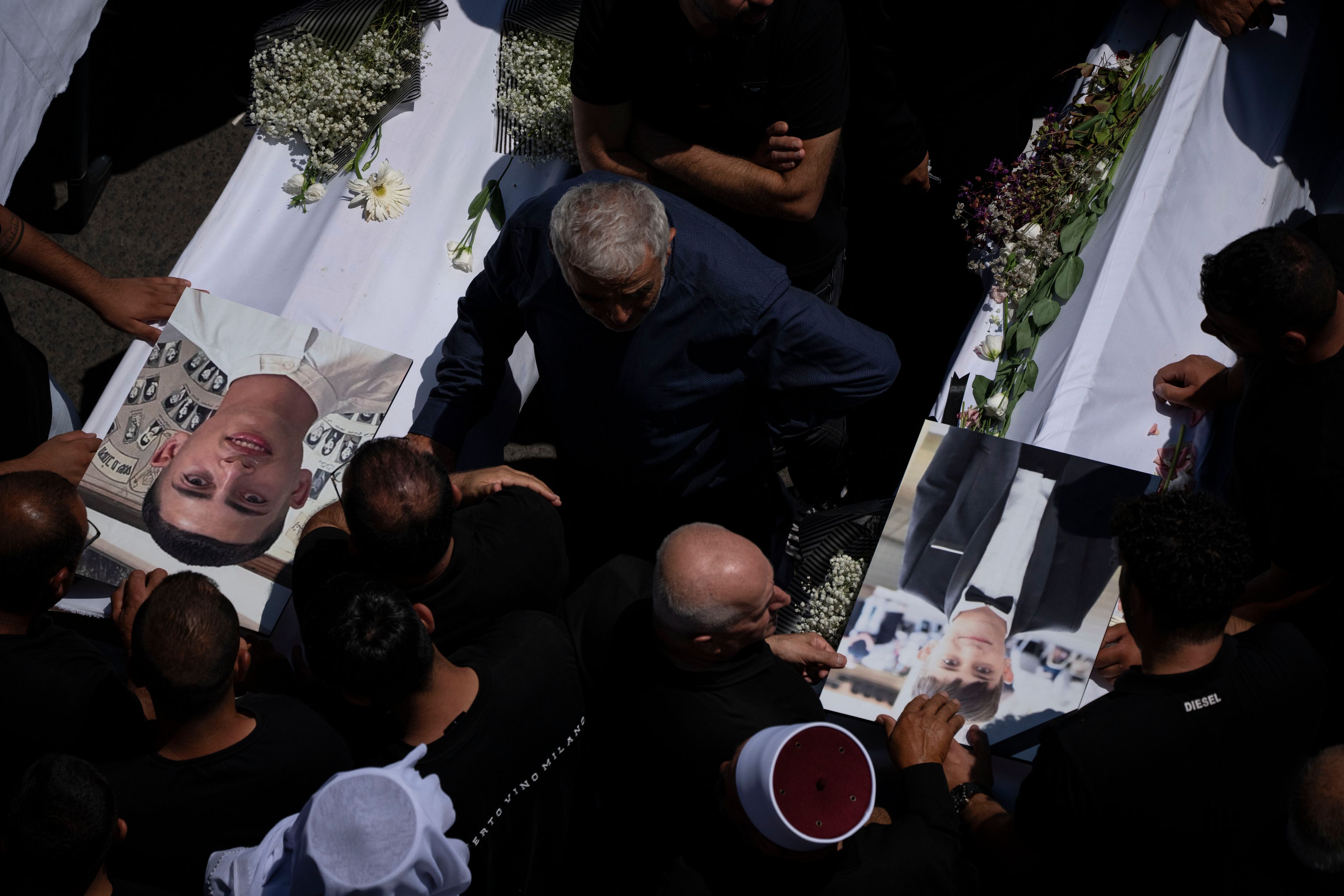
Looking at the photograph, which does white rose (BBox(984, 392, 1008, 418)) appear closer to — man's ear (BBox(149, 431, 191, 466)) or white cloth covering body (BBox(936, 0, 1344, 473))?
white cloth covering body (BBox(936, 0, 1344, 473))

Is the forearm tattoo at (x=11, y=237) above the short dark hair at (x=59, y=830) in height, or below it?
above

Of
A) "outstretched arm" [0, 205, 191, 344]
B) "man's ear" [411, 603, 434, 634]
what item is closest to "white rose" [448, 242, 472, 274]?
"outstretched arm" [0, 205, 191, 344]

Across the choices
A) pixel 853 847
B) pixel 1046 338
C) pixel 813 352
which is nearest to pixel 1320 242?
pixel 1046 338

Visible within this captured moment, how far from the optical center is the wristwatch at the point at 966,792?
218 cm

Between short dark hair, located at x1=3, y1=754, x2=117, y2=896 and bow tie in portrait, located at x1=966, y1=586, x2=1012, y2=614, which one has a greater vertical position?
bow tie in portrait, located at x1=966, y1=586, x2=1012, y2=614

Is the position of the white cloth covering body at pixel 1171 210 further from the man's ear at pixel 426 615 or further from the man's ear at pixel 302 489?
the man's ear at pixel 302 489

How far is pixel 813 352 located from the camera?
224 centimetres

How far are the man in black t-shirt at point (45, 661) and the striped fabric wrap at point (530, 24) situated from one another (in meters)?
1.73

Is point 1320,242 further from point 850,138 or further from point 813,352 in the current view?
point 850,138

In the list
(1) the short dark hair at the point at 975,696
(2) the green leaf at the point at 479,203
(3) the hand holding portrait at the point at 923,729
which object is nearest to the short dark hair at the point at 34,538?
(2) the green leaf at the point at 479,203

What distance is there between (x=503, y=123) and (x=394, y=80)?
0.40 meters

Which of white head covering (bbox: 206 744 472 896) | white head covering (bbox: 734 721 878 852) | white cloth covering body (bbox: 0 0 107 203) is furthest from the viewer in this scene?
white cloth covering body (bbox: 0 0 107 203)

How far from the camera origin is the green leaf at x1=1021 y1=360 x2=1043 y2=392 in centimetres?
262

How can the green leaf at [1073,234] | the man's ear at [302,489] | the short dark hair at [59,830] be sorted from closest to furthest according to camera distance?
Answer: the short dark hair at [59,830] < the man's ear at [302,489] < the green leaf at [1073,234]
